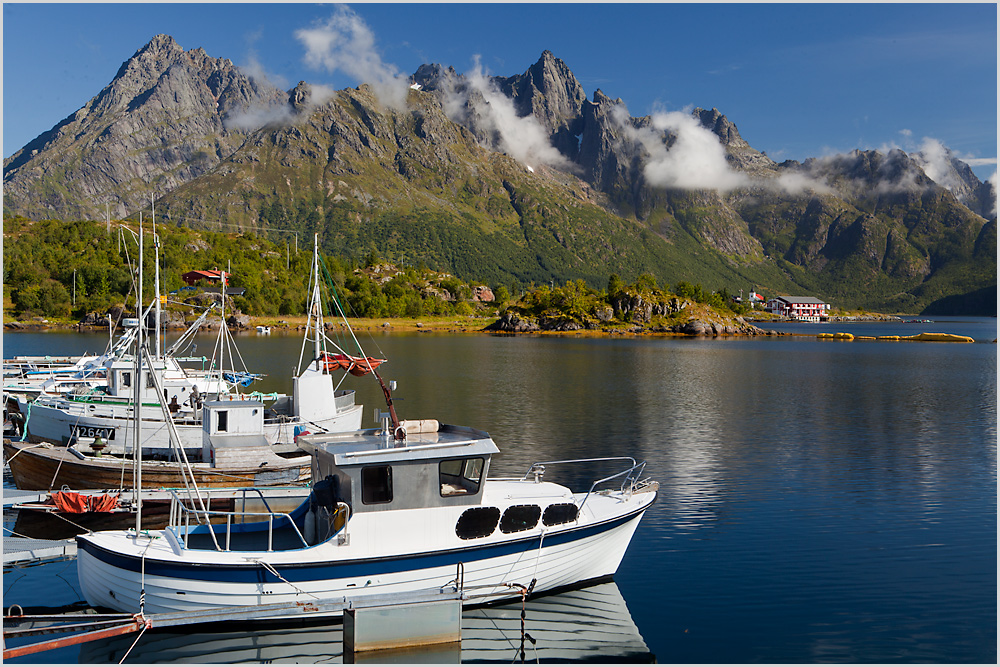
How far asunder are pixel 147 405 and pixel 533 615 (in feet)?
80.8

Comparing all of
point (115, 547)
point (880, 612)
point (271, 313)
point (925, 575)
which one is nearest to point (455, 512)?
point (115, 547)

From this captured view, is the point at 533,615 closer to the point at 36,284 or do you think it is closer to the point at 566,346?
the point at 566,346

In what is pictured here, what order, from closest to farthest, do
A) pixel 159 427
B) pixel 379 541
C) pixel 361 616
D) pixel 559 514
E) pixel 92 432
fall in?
pixel 361 616 < pixel 379 541 < pixel 559 514 < pixel 159 427 < pixel 92 432

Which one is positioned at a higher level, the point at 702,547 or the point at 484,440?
the point at 484,440

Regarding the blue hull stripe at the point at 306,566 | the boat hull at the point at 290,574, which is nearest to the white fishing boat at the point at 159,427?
the boat hull at the point at 290,574

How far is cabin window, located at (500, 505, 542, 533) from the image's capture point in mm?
19641

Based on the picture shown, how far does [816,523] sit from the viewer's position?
93.8 feet

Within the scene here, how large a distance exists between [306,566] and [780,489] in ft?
79.3

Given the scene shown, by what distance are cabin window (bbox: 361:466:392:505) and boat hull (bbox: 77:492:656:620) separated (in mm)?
1456

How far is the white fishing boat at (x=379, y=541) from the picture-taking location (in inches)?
699

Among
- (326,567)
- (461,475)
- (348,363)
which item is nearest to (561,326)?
(348,363)

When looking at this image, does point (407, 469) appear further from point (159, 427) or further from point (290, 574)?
point (159, 427)

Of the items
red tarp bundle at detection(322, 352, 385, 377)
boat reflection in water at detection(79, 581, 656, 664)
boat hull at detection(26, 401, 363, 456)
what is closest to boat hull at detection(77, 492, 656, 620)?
boat reflection in water at detection(79, 581, 656, 664)

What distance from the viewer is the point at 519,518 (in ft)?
65.0
